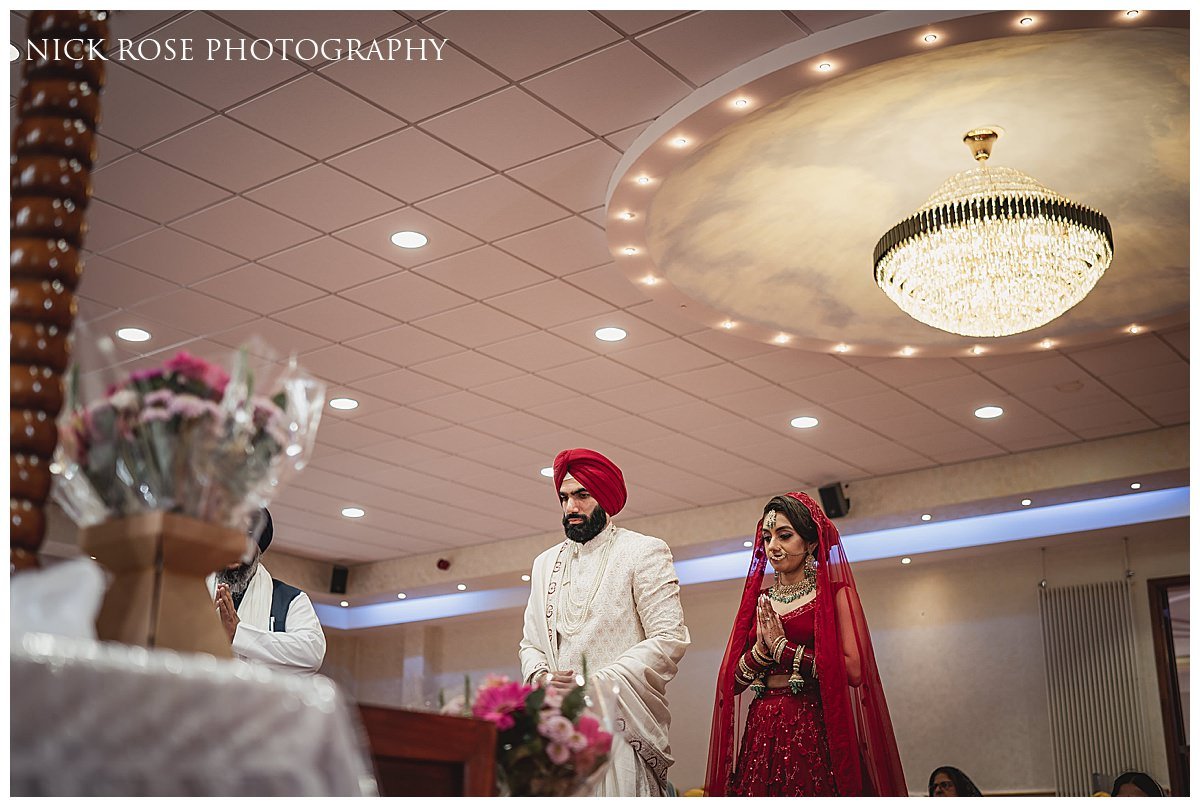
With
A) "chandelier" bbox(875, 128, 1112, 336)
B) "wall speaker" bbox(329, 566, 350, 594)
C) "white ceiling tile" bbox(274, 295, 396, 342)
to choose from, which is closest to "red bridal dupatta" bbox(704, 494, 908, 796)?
"chandelier" bbox(875, 128, 1112, 336)

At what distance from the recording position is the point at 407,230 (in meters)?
6.26

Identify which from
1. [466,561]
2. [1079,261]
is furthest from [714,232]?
[466,561]

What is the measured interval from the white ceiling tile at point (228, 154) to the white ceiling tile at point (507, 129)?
748 mm

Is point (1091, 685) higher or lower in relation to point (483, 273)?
lower

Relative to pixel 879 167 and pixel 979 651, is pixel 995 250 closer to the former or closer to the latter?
pixel 879 167

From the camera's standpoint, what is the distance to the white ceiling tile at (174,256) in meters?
6.36

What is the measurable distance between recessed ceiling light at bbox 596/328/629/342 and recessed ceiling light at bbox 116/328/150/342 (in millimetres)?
2799

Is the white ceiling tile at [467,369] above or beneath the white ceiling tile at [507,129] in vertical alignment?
beneath

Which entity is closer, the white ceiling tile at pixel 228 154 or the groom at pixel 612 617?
the groom at pixel 612 617

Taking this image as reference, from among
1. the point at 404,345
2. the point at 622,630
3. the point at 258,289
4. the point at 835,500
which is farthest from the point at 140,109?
the point at 835,500

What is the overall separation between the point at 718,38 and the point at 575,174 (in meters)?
1.18

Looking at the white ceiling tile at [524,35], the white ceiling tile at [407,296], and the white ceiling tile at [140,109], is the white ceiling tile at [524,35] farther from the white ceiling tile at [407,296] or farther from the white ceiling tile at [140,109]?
the white ceiling tile at [407,296]

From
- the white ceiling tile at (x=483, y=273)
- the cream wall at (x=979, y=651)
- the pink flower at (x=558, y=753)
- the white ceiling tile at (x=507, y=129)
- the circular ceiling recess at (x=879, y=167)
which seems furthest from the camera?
the cream wall at (x=979, y=651)

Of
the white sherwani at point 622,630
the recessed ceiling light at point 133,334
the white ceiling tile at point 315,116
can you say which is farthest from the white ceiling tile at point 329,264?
the white sherwani at point 622,630
